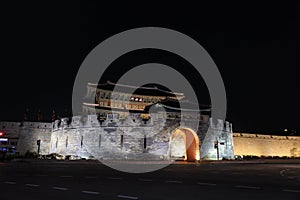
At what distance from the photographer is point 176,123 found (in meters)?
27.3

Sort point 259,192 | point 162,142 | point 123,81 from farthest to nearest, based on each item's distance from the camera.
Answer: point 123,81
point 162,142
point 259,192

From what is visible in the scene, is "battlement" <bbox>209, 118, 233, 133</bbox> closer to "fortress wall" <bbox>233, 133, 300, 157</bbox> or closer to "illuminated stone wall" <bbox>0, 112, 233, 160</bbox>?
"illuminated stone wall" <bbox>0, 112, 233, 160</bbox>

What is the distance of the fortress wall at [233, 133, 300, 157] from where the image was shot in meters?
37.8

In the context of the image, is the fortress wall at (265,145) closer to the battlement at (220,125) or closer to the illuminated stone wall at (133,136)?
the battlement at (220,125)

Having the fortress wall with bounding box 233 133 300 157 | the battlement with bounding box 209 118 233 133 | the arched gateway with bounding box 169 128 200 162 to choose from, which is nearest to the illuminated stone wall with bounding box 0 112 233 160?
the battlement with bounding box 209 118 233 133

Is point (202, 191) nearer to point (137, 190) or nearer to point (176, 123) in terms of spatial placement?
point (137, 190)

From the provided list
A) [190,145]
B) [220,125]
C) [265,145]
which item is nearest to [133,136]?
[190,145]

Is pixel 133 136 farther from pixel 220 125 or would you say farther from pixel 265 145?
pixel 265 145

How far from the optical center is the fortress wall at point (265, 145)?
37.8 m

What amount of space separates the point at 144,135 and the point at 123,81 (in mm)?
29284

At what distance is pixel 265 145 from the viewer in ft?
129

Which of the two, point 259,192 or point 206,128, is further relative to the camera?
point 206,128

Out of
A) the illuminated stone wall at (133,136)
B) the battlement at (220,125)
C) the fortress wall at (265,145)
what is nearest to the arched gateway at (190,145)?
the illuminated stone wall at (133,136)

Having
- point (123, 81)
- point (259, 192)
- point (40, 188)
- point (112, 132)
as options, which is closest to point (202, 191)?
point (259, 192)
